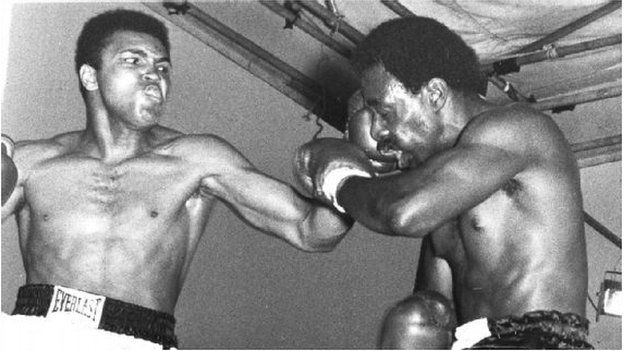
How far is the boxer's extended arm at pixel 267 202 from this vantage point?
2717 mm

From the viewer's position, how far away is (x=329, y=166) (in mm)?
2240

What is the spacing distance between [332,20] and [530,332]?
82.2 inches

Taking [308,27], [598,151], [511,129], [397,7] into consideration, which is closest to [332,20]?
[308,27]

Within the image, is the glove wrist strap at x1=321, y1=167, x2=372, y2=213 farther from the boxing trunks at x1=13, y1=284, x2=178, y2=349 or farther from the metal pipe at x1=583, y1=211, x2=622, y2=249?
the metal pipe at x1=583, y1=211, x2=622, y2=249

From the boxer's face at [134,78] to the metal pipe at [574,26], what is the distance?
5.77 ft

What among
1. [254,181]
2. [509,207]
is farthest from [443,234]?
[254,181]

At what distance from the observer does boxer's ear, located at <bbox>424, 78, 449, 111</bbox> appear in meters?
2.20

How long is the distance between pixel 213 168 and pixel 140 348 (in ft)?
1.90

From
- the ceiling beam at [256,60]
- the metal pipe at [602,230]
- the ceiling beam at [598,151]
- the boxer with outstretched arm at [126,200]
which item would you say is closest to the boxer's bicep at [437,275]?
the boxer with outstretched arm at [126,200]

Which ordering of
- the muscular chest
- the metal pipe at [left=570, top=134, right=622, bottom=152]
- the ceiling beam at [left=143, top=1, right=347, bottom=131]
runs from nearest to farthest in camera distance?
the muscular chest → the ceiling beam at [left=143, top=1, right=347, bottom=131] → the metal pipe at [left=570, top=134, right=622, bottom=152]

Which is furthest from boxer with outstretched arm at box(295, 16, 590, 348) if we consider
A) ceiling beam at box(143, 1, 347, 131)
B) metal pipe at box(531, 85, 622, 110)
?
metal pipe at box(531, 85, 622, 110)

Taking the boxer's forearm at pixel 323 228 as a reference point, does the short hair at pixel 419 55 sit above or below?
above

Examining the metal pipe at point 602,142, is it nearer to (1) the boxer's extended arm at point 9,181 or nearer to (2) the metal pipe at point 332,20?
(2) the metal pipe at point 332,20

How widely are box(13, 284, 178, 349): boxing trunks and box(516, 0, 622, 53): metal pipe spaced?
2.12 m
